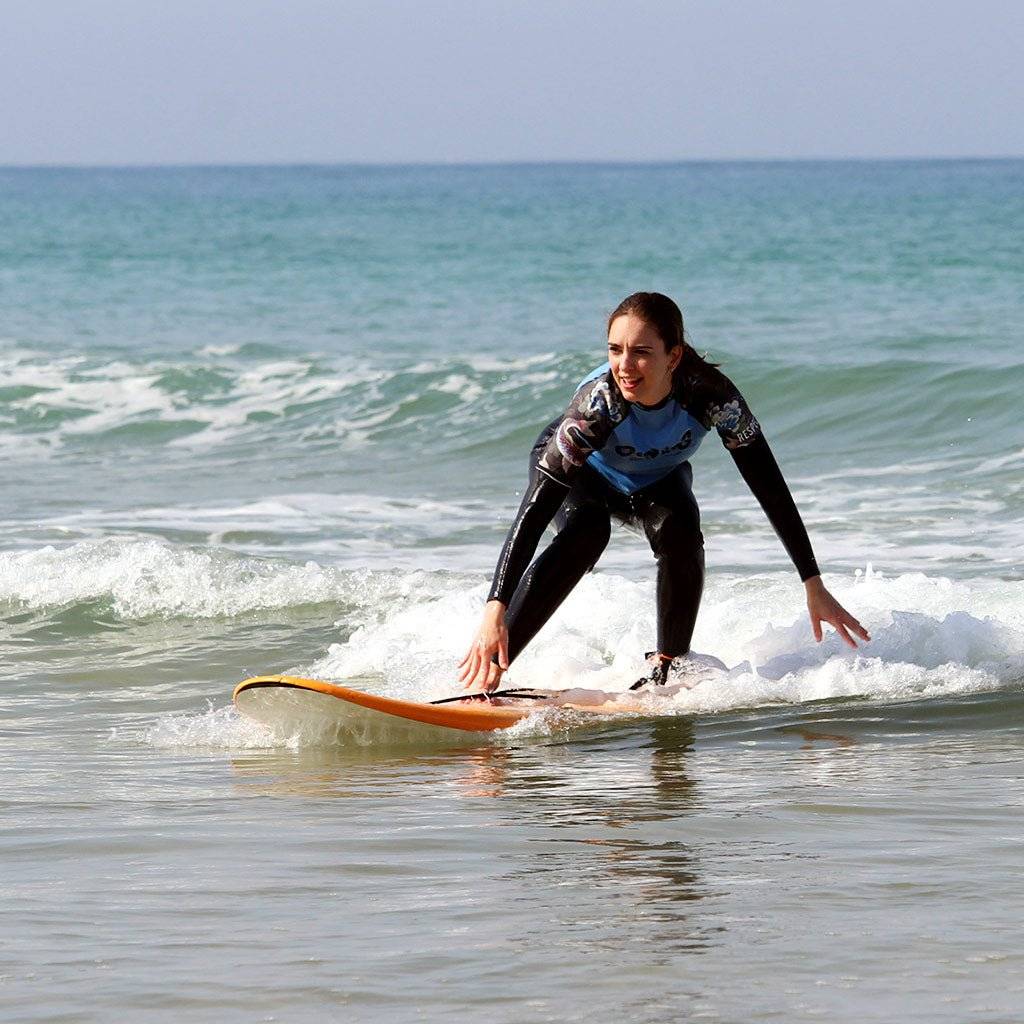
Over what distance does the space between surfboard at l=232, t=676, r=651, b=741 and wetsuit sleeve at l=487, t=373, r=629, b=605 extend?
17.6 inches

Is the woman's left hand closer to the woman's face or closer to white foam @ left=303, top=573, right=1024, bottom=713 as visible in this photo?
white foam @ left=303, top=573, right=1024, bottom=713

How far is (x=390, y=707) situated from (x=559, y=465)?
2.98ft

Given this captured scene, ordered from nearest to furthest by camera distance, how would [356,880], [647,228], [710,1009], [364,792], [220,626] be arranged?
1. [710,1009]
2. [356,880]
3. [364,792]
4. [220,626]
5. [647,228]

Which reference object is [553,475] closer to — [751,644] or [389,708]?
[389,708]

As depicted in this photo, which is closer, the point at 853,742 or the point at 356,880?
the point at 356,880

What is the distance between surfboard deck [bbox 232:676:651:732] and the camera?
5293 mm

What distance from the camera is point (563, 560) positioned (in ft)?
18.3

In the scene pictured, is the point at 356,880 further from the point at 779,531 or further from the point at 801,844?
the point at 779,531

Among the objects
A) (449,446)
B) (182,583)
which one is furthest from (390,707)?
(449,446)

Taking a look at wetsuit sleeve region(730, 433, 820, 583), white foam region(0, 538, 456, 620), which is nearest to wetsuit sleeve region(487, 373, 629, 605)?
wetsuit sleeve region(730, 433, 820, 583)

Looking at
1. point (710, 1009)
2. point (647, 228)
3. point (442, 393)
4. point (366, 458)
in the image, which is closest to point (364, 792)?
point (710, 1009)

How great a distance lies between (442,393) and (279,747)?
37.3ft

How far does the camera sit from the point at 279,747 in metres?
5.43

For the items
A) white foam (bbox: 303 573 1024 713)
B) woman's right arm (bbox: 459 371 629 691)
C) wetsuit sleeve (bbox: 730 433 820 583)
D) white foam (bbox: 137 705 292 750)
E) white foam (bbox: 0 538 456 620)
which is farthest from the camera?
white foam (bbox: 0 538 456 620)
